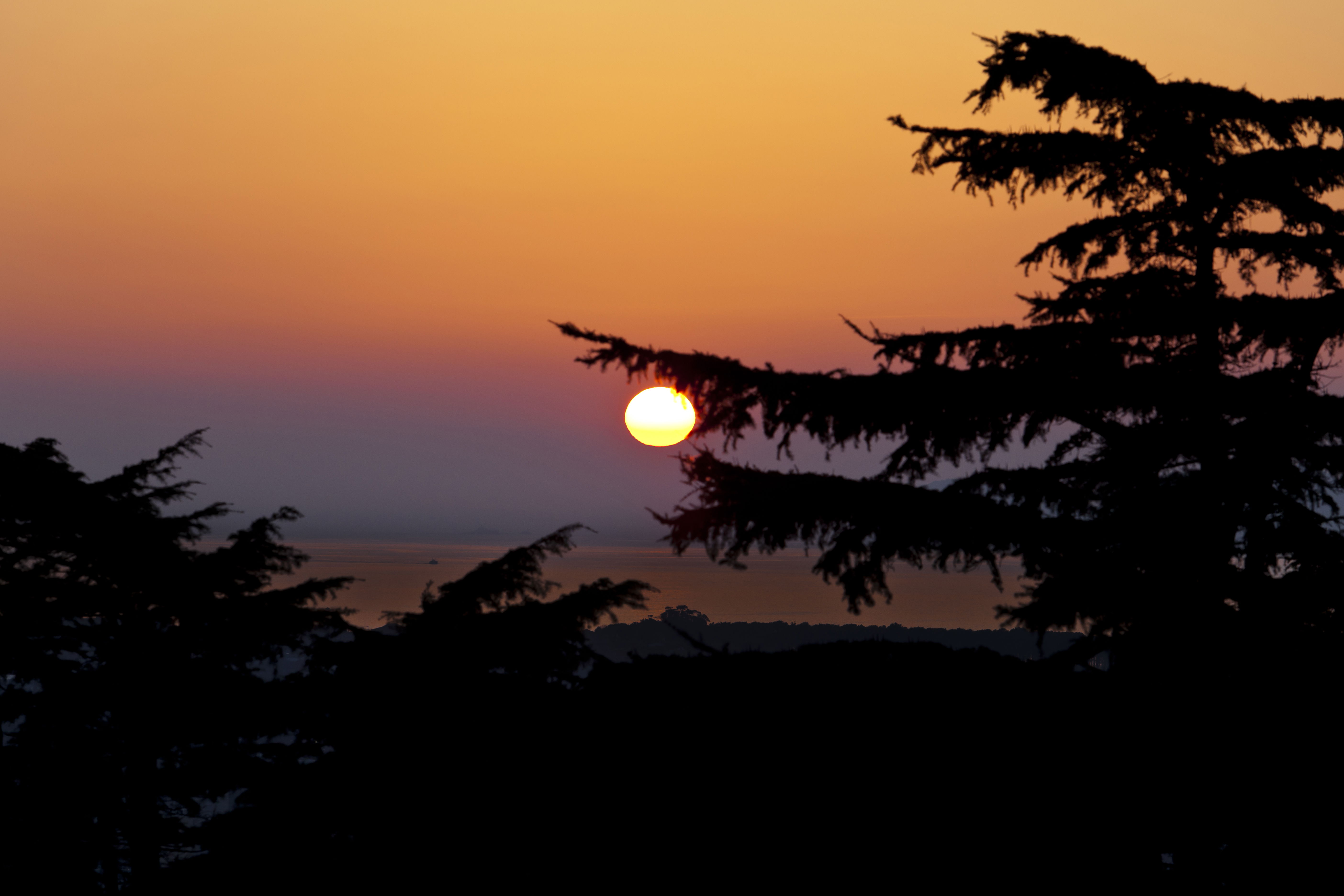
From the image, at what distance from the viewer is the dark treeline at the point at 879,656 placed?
17.3ft

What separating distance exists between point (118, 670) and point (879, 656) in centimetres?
1223

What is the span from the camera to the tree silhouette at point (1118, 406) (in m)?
9.06

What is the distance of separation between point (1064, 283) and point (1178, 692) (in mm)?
7814

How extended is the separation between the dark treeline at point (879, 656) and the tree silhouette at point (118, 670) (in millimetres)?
63

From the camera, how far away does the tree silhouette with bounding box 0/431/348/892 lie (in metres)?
11.4

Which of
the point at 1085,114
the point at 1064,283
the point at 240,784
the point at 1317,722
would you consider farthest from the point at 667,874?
the point at 1085,114

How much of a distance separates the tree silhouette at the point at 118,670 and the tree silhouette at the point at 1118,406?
6607 mm

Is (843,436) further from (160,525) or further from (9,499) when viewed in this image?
(160,525)

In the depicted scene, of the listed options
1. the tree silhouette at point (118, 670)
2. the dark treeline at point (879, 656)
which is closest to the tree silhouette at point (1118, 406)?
the dark treeline at point (879, 656)

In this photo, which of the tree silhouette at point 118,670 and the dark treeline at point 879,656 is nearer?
the dark treeline at point 879,656

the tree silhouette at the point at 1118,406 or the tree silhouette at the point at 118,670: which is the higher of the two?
the tree silhouette at the point at 1118,406

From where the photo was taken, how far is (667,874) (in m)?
5.02

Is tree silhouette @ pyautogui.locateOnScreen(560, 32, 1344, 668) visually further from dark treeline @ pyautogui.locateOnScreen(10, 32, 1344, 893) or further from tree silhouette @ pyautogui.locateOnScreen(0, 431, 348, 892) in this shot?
tree silhouette @ pyautogui.locateOnScreen(0, 431, 348, 892)

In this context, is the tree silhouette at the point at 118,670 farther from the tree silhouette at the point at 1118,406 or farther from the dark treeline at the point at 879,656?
the tree silhouette at the point at 1118,406
